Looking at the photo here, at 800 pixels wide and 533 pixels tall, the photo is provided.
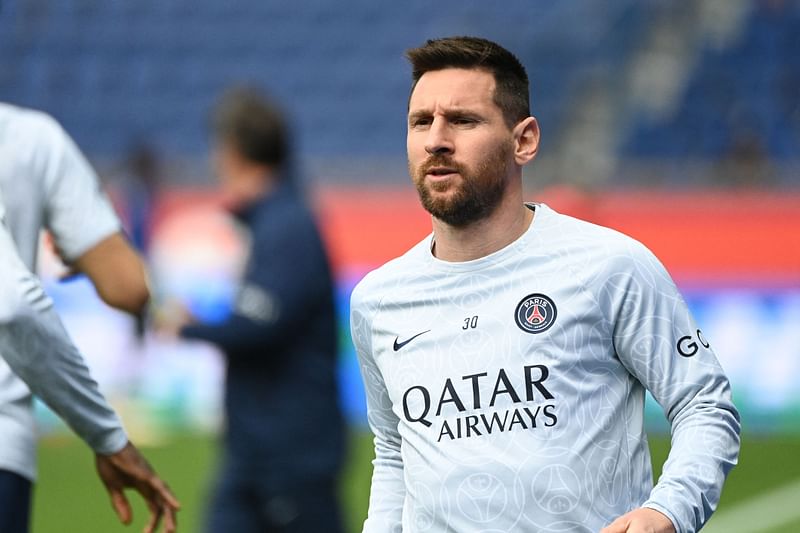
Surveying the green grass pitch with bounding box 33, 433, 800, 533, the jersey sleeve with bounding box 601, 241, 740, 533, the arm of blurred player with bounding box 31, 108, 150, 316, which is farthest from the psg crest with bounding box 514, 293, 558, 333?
the green grass pitch with bounding box 33, 433, 800, 533

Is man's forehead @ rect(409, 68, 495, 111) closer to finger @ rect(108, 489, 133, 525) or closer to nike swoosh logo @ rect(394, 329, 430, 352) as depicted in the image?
nike swoosh logo @ rect(394, 329, 430, 352)

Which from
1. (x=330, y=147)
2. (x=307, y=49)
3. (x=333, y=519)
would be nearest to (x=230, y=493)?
(x=333, y=519)

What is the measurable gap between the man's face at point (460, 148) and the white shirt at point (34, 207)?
2.93 ft

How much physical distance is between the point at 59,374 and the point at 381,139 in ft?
45.5

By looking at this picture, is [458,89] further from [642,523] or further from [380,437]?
[642,523]

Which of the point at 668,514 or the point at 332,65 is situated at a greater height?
the point at 668,514

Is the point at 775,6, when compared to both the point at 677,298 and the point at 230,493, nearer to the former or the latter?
the point at 230,493

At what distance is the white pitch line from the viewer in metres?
8.27

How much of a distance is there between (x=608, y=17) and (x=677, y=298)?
15204 mm

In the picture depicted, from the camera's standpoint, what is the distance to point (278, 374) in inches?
206

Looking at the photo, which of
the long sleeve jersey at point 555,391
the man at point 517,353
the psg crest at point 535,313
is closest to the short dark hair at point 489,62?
the man at point 517,353

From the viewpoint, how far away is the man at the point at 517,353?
9.27 ft

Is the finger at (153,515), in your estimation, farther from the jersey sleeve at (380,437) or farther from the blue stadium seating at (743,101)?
the blue stadium seating at (743,101)

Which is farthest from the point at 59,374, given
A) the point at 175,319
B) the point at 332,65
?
the point at 332,65
